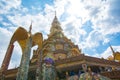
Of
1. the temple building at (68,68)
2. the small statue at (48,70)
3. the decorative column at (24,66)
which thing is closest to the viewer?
the temple building at (68,68)

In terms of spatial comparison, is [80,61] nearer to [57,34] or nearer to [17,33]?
[17,33]

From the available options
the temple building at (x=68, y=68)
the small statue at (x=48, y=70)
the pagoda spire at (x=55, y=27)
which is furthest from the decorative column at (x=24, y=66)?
the pagoda spire at (x=55, y=27)

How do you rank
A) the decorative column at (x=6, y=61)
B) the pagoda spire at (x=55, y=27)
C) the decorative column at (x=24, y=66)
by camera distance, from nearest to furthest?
the decorative column at (x=24, y=66) < the decorative column at (x=6, y=61) < the pagoda spire at (x=55, y=27)

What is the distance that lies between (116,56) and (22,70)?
1798 cm

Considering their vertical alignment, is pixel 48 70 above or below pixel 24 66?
below

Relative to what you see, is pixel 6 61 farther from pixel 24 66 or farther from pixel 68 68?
pixel 68 68

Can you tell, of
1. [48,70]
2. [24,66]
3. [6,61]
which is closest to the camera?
[48,70]

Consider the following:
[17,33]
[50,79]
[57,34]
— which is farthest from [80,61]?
[57,34]

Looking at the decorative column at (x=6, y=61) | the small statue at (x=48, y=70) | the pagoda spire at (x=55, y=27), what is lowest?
the small statue at (x=48, y=70)

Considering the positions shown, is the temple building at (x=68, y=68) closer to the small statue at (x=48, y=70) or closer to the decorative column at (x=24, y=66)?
the small statue at (x=48, y=70)

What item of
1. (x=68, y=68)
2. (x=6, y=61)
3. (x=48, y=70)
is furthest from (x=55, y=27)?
(x=48, y=70)

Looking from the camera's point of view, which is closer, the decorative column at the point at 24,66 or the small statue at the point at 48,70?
the decorative column at the point at 24,66

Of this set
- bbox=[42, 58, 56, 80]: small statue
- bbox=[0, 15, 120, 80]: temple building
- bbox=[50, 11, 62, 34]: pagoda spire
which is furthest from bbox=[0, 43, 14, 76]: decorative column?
bbox=[50, 11, 62, 34]: pagoda spire

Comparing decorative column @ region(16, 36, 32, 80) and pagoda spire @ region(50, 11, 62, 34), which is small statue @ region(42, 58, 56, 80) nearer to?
decorative column @ region(16, 36, 32, 80)
